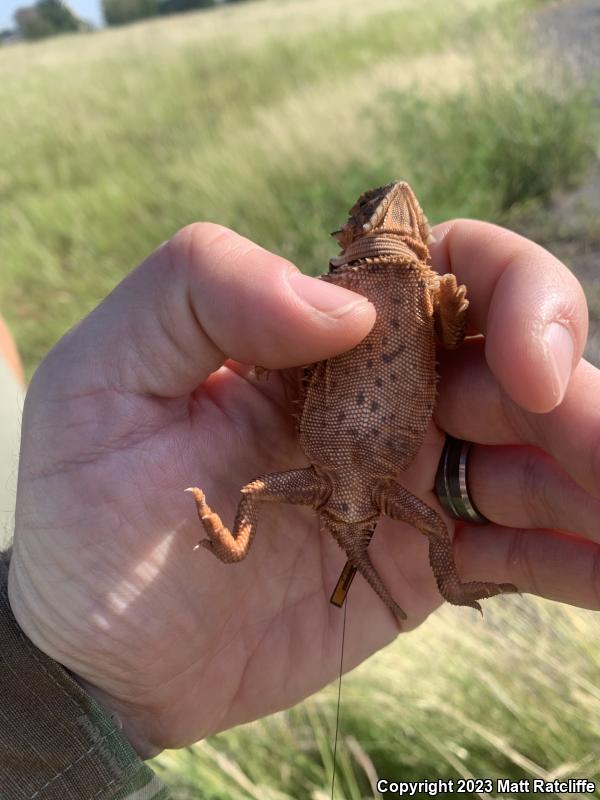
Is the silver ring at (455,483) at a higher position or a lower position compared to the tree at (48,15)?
lower

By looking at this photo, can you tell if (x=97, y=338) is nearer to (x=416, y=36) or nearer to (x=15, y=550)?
(x=15, y=550)

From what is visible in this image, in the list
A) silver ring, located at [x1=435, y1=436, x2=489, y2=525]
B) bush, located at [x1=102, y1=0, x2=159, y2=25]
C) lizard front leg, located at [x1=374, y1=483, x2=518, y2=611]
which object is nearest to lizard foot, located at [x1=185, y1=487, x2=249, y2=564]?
lizard front leg, located at [x1=374, y1=483, x2=518, y2=611]

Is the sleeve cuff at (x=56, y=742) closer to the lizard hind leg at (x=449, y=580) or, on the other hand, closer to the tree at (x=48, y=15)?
the lizard hind leg at (x=449, y=580)

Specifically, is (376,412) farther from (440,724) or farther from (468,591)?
(440,724)

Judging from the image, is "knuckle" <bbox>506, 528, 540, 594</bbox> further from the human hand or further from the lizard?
the lizard

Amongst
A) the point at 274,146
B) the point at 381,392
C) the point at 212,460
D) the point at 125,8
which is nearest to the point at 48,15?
the point at 274,146

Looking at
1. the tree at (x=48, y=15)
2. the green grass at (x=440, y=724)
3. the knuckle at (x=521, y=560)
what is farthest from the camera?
the tree at (x=48, y=15)

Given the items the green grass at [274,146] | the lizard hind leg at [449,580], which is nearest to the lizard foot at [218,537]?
the lizard hind leg at [449,580]
